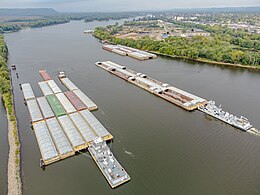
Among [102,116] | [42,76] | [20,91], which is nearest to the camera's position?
[102,116]

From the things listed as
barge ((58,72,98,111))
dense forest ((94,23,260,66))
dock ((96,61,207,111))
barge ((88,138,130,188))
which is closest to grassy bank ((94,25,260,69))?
dense forest ((94,23,260,66))

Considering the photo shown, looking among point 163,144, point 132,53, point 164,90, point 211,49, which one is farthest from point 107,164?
point 211,49

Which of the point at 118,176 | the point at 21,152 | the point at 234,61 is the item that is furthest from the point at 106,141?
the point at 234,61

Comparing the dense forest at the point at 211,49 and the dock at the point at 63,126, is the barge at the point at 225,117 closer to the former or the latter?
the dock at the point at 63,126

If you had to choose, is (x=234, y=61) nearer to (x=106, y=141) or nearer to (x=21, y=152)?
(x=106, y=141)

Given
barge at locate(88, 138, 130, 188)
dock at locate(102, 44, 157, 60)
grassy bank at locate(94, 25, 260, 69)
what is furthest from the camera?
dock at locate(102, 44, 157, 60)

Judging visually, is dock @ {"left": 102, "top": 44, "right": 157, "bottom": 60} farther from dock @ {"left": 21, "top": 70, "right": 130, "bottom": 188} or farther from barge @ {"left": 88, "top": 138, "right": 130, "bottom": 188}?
barge @ {"left": 88, "top": 138, "right": 130, "bottom": 188}

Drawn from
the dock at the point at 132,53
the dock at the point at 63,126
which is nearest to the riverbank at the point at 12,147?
the dock at the point at 63,126
